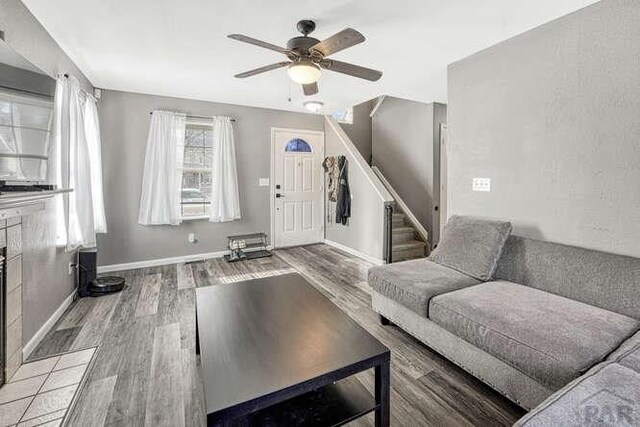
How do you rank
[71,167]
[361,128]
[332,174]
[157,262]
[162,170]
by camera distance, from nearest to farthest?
[71,167] < [162,170] < [157,262] < [332,174] < [361,128]

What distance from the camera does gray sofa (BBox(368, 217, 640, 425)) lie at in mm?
1432

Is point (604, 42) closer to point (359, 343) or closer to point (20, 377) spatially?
point (359, 343)

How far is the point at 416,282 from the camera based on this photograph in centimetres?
226

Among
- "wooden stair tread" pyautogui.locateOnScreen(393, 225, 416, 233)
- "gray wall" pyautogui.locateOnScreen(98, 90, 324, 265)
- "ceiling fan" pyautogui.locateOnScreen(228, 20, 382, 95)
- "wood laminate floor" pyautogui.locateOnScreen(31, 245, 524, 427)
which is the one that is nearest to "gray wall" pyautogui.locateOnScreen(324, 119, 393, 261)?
"wooden stair tread" pyautogui.locateOnScreen(393, 225, 416, 233)

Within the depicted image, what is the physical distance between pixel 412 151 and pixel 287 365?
4.69 m

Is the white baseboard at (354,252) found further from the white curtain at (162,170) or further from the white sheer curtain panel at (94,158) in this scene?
Answer: the white sheer curtain panel at (94,158)

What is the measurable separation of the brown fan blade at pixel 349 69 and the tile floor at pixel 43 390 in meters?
2.73

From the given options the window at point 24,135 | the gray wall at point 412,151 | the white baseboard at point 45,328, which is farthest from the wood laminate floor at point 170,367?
the gray wall at point 412,151

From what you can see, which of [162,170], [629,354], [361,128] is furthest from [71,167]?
[361,128]

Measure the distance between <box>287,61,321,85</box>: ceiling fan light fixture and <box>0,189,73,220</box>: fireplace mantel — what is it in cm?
186

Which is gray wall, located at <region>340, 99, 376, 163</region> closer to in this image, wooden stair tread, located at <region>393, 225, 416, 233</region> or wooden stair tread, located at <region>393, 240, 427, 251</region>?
wooden stair tread, located at <region>393, 225, 416, 233</region>

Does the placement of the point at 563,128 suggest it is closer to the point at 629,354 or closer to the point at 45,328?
the point at 629,354

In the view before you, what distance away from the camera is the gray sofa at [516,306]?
143cm

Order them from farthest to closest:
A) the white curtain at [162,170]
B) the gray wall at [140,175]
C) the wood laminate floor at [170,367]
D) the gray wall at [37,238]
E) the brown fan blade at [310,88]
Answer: the white curtain at [162,170], the gray wall at [140,175], the brown fan blade at [310,88], the gray wall at [37,238], the wood laminate floor at [170,367]
